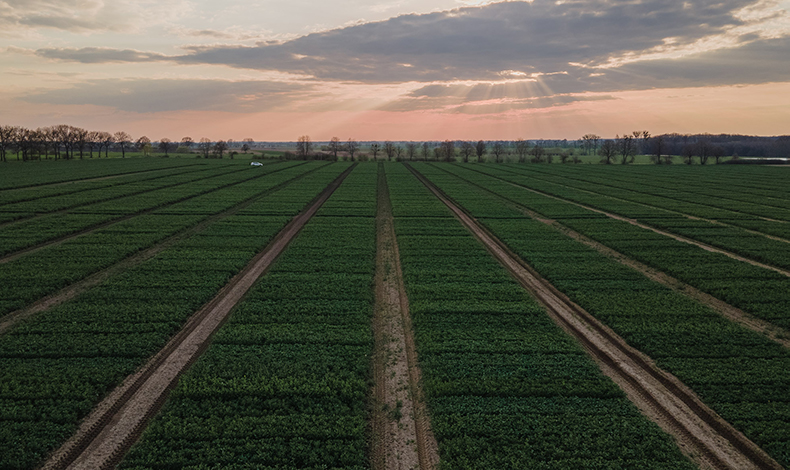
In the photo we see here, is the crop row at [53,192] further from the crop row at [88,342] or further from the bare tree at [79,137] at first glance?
the bare tree at [79,137]

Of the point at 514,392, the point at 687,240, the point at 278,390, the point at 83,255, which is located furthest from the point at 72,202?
the point at 687,240

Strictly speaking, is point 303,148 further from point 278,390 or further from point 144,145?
point 278,390

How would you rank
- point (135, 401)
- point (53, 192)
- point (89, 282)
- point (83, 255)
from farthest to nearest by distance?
point (53, 192), point (83, 255), point (89, 282), point (135, 401)

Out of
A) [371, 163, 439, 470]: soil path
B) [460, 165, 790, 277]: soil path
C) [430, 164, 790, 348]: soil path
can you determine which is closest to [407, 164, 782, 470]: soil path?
[430, 164, 790, 348]: soil path

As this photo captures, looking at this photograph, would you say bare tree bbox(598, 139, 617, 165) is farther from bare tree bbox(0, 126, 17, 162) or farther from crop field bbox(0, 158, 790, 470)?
bare tree bbox(0, 126, 17, 162)

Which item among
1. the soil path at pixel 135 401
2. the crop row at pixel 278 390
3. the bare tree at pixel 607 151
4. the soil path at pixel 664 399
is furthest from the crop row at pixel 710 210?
the bare tree at pixel 607 151

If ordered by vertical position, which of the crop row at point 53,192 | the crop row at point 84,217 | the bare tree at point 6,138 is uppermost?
the bare tree at point 6,138

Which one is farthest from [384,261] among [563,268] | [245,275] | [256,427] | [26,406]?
[26,406]
